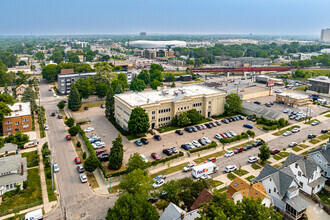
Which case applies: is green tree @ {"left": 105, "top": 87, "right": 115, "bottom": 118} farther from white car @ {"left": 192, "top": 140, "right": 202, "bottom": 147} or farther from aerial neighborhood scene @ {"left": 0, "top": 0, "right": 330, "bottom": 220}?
white car @ {"left": 192, "top": 140, "right": 202, "bottom": 147}

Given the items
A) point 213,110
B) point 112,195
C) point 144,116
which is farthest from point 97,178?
point 213,110

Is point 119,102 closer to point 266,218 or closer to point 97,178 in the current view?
point 97,178

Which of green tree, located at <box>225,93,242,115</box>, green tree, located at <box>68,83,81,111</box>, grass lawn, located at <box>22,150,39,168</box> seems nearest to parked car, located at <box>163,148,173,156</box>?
grass lawn, located at <box>22,150,39,168</box>

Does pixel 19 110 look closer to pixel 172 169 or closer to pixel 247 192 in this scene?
pixel 172 169

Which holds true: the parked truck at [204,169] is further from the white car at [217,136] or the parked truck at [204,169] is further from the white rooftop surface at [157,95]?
the white rooftop surface at [157,95]

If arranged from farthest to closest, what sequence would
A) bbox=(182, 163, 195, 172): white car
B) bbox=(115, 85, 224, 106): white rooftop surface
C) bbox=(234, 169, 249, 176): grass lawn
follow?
1. bbox=(115, 85, 224, 106): white rooftop surface
2. bbox=(182, 163, 195, 172): white car
3. bbox=(234, 169, 249, 176): grass lawn

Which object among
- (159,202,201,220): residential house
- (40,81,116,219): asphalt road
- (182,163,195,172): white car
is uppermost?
(159,202,201,220): residential house
